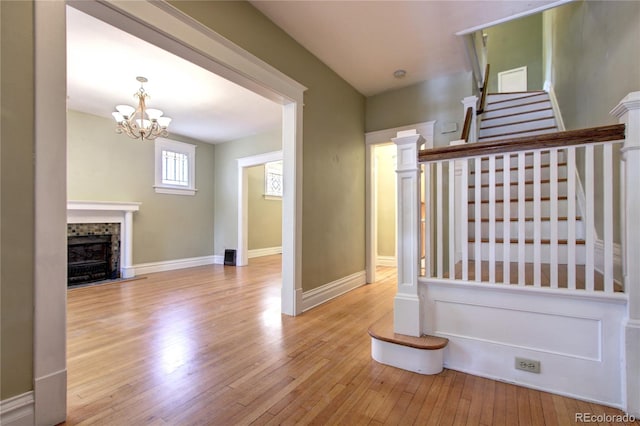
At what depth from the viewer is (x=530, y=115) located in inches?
184

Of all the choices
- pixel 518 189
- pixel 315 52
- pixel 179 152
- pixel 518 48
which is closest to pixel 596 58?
pixel 518 189

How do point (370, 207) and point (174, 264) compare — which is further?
point (174, 264)

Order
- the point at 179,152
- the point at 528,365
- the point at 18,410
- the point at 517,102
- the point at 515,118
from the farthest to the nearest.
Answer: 1. the point at 179,152
2. the point at 517,102
3. the point at 515,118
4. the point at 528,365
5. the point at 18,410

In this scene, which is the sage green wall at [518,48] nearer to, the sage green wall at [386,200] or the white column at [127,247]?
the sage green wall at [386,200]

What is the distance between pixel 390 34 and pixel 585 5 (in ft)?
6.80

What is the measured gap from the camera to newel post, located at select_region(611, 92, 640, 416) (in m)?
1.41

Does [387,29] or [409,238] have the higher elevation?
[387,29]

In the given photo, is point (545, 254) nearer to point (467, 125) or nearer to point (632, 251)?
point (632, 251)

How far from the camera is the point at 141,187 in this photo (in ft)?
17.0

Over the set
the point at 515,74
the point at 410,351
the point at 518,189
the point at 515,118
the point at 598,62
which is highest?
the point at 515,74

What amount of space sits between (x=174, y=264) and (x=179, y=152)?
2240 millimetres

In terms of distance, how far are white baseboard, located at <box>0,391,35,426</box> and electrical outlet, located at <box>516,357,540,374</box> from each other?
2519 mm

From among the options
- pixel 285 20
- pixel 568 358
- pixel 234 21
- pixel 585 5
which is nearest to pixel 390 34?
pixel 285 20

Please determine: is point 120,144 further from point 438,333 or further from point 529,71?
point 529,71
